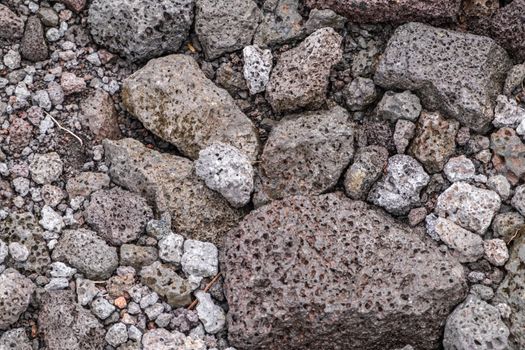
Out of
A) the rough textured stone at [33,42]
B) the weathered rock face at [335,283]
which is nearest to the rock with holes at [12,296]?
the weathered rock face at [335,283]

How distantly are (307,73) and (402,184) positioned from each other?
2.46 ft

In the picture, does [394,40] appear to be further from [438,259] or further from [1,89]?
[1,89]

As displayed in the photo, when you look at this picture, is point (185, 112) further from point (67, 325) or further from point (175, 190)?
point (67, 325)

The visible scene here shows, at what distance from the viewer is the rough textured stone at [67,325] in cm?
381

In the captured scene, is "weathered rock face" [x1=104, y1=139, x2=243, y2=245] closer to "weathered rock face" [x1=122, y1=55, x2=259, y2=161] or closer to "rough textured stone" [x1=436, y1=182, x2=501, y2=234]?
"weathered rock face" [x1=122, y1=55, x2=259, y2=161]

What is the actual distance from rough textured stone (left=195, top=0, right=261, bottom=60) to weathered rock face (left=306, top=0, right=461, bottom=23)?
1.41 ft

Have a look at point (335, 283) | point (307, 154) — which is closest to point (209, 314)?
point (335, 283)

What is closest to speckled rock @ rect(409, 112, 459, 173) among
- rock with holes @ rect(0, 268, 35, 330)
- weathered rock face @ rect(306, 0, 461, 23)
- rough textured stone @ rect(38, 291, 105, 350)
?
weathered rock face @ rect(306, 0, 461, 23)

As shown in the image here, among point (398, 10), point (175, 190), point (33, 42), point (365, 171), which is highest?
point (398, 10)

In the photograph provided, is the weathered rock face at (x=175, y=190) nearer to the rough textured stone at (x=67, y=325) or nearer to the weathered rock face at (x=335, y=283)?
the weathered rock face at (x=335, y=283)

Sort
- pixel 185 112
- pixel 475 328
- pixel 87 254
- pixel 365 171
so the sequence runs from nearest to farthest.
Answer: pixel 475 328, pixel 87 254, pixel 365 171, pixel 185 112

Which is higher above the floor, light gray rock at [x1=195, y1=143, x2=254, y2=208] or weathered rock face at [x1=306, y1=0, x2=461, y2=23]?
weathered rock face at [x1=306, y1=0, x2=461, y2=23]

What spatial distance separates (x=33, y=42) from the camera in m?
4.26

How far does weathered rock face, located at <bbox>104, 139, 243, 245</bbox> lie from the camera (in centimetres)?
408
